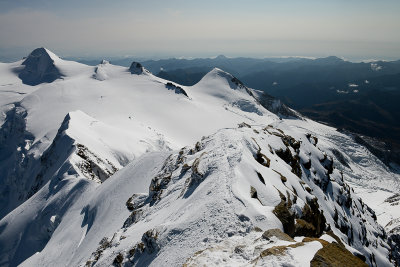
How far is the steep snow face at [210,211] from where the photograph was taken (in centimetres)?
1377

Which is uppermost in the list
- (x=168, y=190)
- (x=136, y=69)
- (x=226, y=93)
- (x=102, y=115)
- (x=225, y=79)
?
(x=136, y=69)

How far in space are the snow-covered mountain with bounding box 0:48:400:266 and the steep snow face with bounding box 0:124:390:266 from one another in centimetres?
11

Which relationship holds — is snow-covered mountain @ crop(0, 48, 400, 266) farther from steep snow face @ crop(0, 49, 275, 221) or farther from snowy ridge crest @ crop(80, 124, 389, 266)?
steep snow face @ crop(0, 49, 275, 221)

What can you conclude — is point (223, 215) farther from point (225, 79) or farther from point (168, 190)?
point (225, 79)

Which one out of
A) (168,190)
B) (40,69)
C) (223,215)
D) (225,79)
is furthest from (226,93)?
(223,215)

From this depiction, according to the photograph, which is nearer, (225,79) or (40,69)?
(40,69)

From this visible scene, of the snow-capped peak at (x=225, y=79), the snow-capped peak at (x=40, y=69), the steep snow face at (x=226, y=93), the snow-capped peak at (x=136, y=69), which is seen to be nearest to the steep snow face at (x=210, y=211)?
the steep snow face at (x=226, y=93)

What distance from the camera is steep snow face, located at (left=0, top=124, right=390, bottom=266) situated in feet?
45.2

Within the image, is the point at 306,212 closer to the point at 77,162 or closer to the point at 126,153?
the point at 77,162

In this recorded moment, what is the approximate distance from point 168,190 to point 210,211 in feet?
34.9

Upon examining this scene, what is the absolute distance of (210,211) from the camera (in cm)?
1498

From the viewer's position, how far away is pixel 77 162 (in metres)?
43.4

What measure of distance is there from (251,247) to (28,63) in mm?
181598

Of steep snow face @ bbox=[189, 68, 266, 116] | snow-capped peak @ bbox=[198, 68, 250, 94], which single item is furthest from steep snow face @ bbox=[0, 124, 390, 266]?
snow-capped peak @ bbox=[198, 68, 250, 94]
